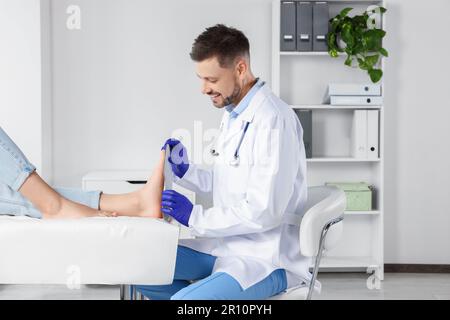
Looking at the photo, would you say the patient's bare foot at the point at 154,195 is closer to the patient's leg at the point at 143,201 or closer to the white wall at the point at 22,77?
the patient's leg at the point at 143,201

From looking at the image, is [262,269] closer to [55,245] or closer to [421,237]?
[55,245]

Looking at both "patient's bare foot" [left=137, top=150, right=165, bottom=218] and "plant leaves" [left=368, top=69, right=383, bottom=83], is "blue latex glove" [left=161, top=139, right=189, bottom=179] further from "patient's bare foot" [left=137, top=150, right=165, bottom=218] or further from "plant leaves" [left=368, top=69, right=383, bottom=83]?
"plant leaves" [left=368, top=69, right=383, bottom=83]

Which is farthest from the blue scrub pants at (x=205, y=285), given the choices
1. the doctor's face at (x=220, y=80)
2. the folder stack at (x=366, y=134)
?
the folder stack at (x=366, y=134)

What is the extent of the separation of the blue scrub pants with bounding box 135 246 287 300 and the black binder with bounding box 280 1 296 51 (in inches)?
→ 72.4

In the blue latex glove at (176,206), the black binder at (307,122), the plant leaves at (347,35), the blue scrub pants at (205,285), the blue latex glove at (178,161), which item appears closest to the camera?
the blue scrub pants at (205,285)

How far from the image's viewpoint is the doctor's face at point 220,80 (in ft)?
5.20

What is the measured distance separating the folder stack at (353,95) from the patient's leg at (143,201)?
155 cm

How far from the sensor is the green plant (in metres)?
3.22

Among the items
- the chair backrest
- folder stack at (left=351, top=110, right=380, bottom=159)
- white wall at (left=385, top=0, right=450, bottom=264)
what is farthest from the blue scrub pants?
white wall at (left=385, top=0, right=450, bottom=264)

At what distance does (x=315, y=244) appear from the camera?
149cm

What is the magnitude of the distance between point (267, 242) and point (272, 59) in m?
2.00

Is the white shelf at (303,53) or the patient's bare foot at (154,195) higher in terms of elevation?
the white shelf at (303,53)
